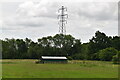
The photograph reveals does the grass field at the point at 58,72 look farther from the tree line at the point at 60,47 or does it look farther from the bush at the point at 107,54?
the tree line at the point at 60,47

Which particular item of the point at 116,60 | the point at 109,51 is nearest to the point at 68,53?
the point at 109,51

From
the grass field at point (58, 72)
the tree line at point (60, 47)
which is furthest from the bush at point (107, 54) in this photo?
the grass field at point (58, 72)

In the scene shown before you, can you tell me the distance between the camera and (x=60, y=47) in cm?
11588

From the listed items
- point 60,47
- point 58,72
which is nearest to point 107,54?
point 60,47

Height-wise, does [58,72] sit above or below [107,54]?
below

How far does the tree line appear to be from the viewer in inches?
3922

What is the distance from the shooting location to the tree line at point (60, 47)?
99625 millimetres

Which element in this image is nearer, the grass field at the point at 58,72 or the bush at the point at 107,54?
the grass field at the point at 58,72

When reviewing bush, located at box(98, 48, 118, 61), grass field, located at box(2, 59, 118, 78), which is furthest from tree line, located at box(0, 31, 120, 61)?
grass field, located at box(2, 59, 118, 78)

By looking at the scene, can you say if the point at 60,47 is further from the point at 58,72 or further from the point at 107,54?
the point at 58,72

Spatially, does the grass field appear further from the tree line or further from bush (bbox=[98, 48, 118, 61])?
the tree line

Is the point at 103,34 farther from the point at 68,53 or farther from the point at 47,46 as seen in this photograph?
the point at 47,46

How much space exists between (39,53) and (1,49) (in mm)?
15167

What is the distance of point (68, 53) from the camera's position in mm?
110938
